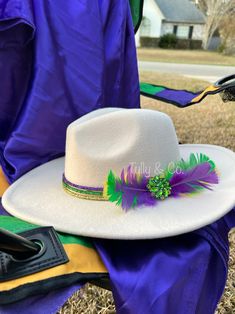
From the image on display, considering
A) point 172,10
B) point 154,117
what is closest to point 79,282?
point 154,117

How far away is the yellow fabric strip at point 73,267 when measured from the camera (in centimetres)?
57

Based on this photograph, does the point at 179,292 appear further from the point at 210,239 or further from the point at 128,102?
the point at 128,102

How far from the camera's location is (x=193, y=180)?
2.47 ft

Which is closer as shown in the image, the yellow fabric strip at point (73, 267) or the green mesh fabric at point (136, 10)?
the yellow fabric strip at point (73, 267)

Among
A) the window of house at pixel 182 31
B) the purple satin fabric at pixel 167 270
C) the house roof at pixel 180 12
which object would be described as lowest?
the window of house at pixel 182 31

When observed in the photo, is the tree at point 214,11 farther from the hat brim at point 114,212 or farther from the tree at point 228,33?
the hat brim at point 114,212

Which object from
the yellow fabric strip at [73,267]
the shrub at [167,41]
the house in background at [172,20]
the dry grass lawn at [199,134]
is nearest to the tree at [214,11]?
the shrub at [167,41]

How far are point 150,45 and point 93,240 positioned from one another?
18.9 metres

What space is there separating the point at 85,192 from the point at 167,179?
0.15 metres

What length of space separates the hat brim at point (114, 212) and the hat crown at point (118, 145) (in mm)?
53

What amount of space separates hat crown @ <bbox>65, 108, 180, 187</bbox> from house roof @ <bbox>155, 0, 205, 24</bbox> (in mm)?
22689

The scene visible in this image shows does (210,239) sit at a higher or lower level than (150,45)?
higher

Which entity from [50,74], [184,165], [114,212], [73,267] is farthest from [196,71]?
[73,267]

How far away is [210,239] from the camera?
685mm
